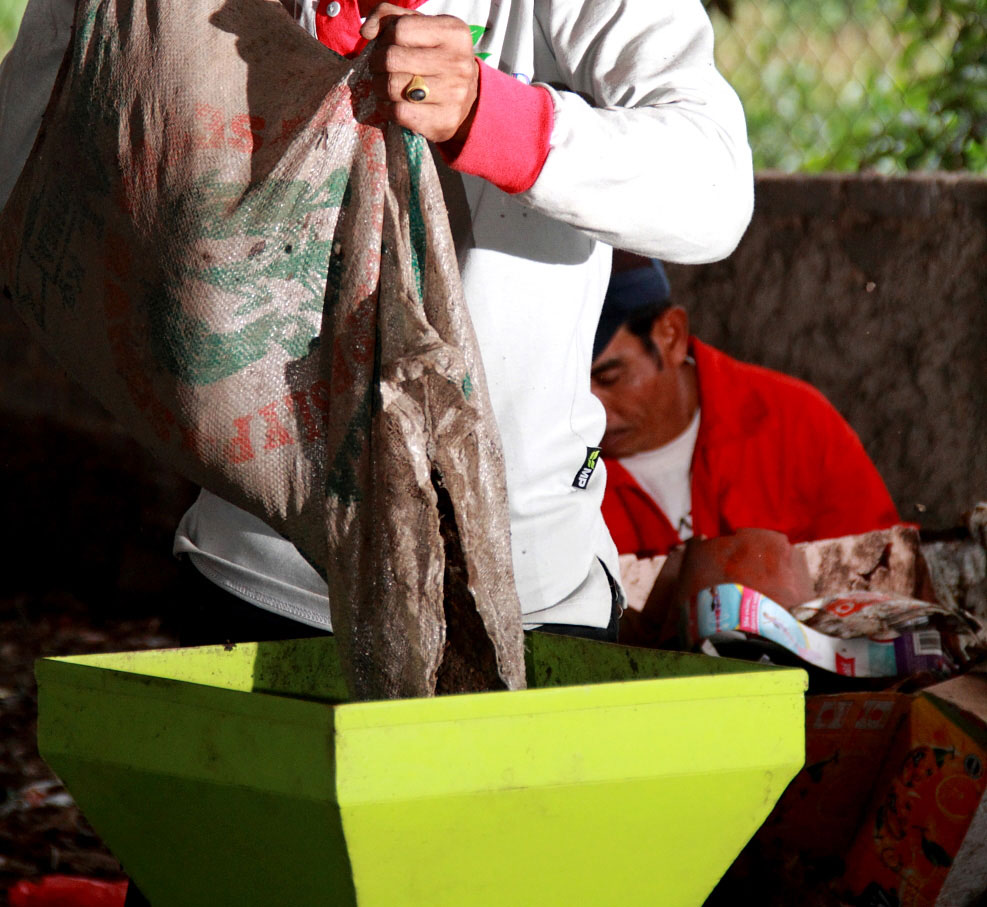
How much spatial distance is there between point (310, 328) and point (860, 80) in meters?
2.37

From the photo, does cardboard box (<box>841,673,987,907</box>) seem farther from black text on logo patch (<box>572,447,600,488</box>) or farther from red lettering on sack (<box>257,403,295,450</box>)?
red lettering on sack (<box>257,403,295,450</box>)

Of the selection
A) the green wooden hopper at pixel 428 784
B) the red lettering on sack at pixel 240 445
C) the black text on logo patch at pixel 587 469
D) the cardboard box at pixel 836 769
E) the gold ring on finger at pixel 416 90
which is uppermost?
the gold ring on finger at pixel 416 90

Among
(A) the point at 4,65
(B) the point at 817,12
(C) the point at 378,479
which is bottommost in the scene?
(C) the point at 378,479

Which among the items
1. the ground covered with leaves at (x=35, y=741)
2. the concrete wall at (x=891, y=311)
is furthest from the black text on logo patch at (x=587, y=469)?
the concrete wall at (x=891, y=311)

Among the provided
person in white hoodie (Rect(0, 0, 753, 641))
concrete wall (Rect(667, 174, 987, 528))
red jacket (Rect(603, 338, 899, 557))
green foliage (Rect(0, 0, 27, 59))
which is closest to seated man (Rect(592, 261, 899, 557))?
red jacket (Rect(603, 338, 899, 557))

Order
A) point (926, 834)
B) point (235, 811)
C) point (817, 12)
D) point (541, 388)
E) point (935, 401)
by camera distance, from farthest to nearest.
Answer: point (817, 12) < point (935, 401) < point (926, 834) < point (541, 388) < point (235, 811)

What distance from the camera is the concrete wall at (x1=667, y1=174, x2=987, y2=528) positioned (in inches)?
99.1

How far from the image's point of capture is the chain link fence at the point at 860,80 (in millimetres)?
2707

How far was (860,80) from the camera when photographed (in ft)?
9.23

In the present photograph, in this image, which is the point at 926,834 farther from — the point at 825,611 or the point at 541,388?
the point at 541,388

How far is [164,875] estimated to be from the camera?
0.79m

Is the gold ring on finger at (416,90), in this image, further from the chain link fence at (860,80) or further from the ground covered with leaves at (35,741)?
the chain link fence at (860,80)

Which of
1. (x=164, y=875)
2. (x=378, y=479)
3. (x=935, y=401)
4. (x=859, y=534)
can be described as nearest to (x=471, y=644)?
(x=378, y=479)

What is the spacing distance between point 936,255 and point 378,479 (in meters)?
2.08
